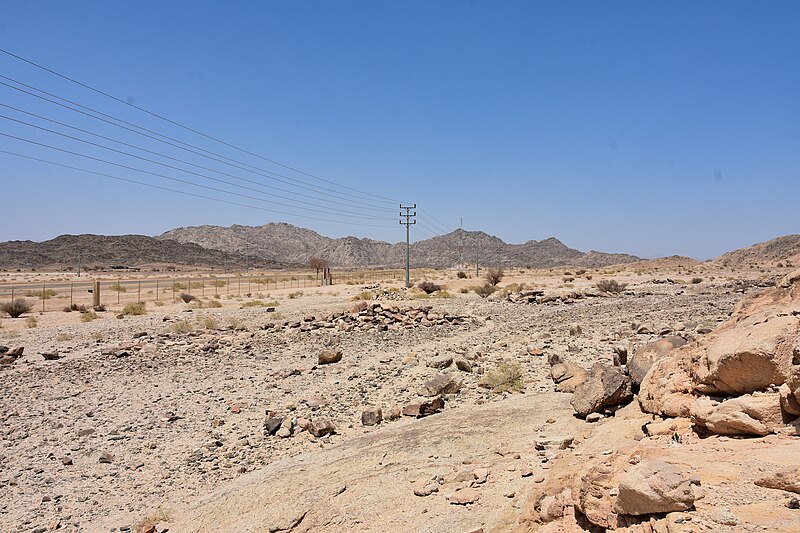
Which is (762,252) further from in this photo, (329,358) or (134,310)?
(329,358)

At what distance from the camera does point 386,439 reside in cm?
1017

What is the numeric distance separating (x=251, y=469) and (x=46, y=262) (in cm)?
14477

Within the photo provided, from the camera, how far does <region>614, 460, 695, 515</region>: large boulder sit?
4168 millimetres

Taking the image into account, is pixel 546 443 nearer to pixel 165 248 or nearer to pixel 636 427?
pixel 636 427

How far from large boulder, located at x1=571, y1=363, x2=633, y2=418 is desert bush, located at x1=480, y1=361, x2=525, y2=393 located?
3.53 m

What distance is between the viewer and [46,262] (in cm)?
13012

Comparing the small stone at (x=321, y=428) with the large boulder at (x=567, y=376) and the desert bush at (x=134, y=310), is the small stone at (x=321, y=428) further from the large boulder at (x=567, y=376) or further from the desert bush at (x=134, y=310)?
the desert bush at (x=134, y=310)

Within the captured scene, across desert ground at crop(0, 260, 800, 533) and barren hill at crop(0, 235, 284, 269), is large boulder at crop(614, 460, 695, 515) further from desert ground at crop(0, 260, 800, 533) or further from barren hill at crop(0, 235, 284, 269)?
barren hill at crop(0, 235, 284, 269)

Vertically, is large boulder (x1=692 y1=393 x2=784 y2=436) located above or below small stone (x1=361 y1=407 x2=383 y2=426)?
above

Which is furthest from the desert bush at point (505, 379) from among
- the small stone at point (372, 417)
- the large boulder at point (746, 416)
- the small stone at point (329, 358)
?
the large boulder at point (746, 416)

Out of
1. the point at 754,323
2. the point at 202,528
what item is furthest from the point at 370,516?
the point at 754,323

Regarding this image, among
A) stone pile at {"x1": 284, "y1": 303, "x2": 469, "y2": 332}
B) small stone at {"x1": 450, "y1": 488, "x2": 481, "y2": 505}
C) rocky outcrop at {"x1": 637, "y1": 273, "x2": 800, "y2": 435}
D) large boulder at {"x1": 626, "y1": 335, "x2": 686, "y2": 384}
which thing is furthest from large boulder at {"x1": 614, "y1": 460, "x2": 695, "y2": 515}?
stone pile at {"x1": 284, "y1": 303, "x2": 469, "y2": 332}

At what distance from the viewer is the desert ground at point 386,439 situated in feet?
16.3

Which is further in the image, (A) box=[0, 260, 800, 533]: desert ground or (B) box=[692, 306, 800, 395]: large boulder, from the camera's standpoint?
(B) box=[692, 306, 800, 395]: large boulder
